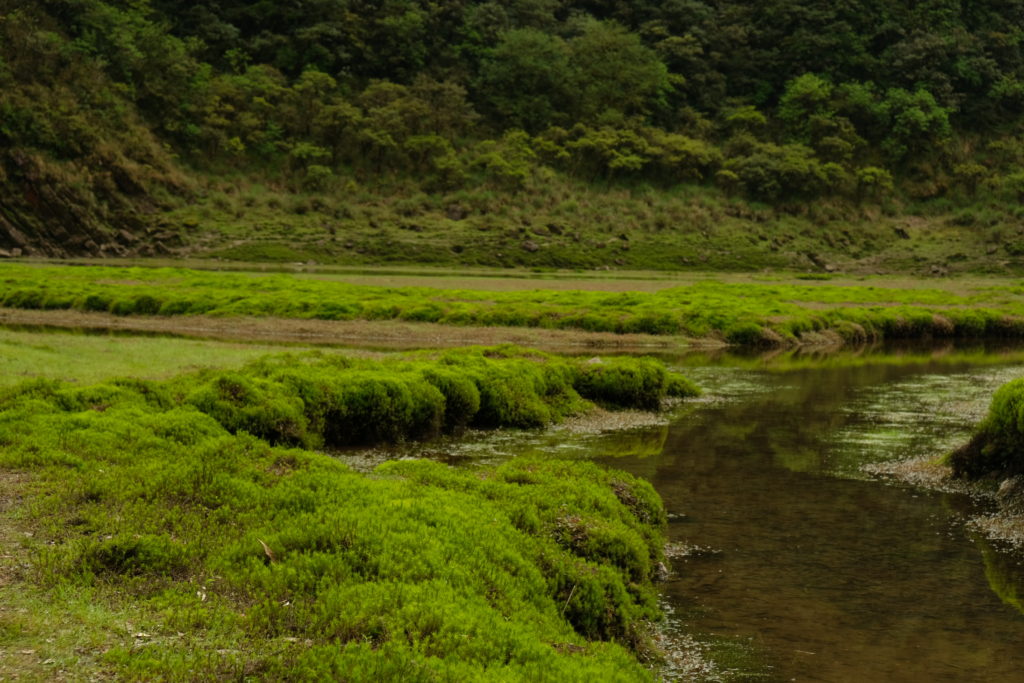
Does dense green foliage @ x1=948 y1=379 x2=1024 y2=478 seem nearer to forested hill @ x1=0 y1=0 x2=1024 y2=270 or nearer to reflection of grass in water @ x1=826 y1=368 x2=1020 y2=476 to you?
reflection of grass in water @ x1=826 y1=368 x2=1020 y2=476

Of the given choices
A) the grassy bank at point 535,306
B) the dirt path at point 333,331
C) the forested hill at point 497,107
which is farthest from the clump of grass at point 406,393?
the forested hill at point 497,107

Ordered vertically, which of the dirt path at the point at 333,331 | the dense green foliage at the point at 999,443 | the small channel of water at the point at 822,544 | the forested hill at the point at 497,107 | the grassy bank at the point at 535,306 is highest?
the forested hill at the point at 497,107

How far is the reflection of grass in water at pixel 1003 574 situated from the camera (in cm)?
1109

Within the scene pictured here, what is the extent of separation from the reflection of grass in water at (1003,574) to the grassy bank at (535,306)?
29197 mm

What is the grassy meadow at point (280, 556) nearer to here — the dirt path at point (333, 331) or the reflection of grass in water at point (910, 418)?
the reflection of grass in water at point (910, 418)

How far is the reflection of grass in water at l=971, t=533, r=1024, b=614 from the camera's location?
11094mm

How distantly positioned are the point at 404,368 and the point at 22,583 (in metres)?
13.3

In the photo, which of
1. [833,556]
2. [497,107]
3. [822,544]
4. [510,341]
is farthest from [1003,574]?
[497,107]

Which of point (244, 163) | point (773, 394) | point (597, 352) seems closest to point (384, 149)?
point (244, 163)

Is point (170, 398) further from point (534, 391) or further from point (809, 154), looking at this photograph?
point (809, 154)

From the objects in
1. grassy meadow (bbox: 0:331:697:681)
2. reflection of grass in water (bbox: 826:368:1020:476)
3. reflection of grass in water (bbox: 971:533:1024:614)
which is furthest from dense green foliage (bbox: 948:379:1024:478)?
grassy meadow (bbox: 0:331:697:681)

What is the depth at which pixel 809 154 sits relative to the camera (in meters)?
104

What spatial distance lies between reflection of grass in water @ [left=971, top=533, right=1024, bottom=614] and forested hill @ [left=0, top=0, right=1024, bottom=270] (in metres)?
71.8

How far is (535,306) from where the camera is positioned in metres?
44.8
